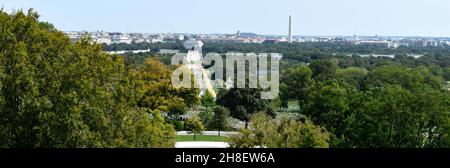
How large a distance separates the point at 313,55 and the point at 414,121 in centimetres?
6764

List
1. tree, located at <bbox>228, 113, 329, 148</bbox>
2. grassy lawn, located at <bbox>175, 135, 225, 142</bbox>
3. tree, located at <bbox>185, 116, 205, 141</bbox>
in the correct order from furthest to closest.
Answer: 1. tree, located at <bbox>185, 116, 205, 141</bbox>
2. grassy lawn, located at <bbox>175, 135, 225, 142</bbox>
3. tree, located at <bbox>228, 113, 329, 148</bbox>

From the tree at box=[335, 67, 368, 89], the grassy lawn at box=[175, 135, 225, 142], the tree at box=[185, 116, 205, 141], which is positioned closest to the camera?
the grassy lawn at box=[175, 135, 225, 142]

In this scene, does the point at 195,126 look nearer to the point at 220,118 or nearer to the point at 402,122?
the point at 220,118

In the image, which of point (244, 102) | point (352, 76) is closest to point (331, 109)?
point (244, 102)

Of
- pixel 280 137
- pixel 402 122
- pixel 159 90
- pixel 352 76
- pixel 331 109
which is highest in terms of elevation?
pixel 280 137

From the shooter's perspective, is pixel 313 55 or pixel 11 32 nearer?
pixel 11 32

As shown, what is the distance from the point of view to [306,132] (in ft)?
Answer: 44.1

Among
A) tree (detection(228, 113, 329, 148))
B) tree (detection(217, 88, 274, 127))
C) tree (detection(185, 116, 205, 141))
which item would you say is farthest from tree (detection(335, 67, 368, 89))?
tree (detection(228, 113, 329, 148))

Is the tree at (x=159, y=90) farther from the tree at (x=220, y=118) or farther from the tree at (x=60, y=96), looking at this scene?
the tree at (x=60, y=96)

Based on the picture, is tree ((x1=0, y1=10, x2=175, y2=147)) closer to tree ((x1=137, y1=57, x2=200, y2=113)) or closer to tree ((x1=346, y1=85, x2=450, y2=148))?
tree ((x1=346, y1=85, x2=450, y2=148))
